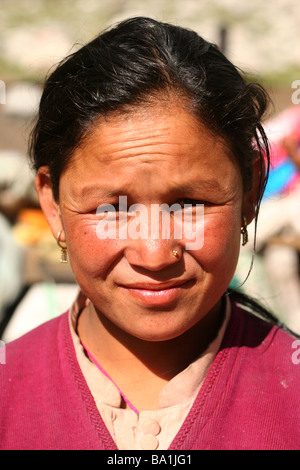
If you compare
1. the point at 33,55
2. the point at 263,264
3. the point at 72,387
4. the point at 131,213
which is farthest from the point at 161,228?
the point at 33,55

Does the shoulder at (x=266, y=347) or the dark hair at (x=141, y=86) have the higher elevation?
the dark hair at (x=141, y=86)

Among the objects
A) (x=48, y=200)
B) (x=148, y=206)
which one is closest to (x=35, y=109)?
(x=48, y=200)

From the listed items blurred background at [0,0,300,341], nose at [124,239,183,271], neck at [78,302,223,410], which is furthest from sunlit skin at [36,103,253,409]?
blurred background at [0,0,300,341]

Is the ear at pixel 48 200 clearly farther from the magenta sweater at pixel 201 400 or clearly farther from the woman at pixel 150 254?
the magenta sweater at pixel 201 400

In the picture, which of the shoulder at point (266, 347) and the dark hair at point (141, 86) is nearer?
the dark hair at point (141, 86)

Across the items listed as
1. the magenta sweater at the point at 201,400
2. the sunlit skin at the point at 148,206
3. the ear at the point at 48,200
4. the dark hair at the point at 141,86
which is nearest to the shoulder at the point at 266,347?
the magenta sweater at the point at 201,400

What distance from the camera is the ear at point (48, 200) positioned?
4.96ft

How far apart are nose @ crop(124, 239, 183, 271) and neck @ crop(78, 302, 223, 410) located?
297 millimetres

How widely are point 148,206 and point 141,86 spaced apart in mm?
260

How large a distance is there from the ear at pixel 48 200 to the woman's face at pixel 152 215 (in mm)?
132

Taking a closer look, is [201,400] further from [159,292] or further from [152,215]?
[152,215]

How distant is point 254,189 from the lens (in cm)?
153

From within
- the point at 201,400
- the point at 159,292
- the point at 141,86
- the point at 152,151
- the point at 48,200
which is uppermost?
the point at 141,86
